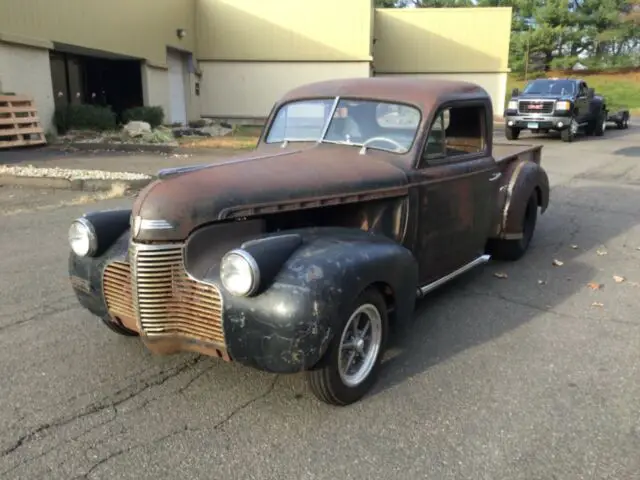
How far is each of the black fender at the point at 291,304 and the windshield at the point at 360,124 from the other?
1.41 metres

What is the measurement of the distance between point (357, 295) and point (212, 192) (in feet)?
3.05

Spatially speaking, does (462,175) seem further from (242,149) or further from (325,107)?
(242,149)

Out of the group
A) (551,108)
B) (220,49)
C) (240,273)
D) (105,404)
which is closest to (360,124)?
(240,273)

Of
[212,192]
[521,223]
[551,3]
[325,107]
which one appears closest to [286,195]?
[212,192]

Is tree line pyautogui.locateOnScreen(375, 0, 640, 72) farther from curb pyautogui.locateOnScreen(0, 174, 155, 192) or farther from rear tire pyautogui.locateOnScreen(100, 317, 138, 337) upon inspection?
rear tire pyautogui.locateOnScreen(100, 317, 138, 337)

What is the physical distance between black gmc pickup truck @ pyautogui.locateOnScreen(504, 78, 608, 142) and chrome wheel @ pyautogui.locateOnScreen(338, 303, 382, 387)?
17.9 meters

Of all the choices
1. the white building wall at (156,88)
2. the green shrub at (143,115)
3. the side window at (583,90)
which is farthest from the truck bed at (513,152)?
the white building wall at (156,88)

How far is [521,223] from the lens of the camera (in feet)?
18.7

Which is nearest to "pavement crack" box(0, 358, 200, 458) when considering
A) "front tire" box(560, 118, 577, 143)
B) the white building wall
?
"front tire" box(560, 118, 577, 143)

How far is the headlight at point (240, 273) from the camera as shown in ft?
9.19

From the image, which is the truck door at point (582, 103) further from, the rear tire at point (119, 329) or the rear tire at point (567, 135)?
the rear tire at point (119, 329)

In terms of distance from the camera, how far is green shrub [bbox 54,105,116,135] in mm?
17297

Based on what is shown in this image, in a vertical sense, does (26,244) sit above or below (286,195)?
below

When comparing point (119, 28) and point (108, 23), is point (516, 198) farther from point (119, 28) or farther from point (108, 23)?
point (119, 28)
